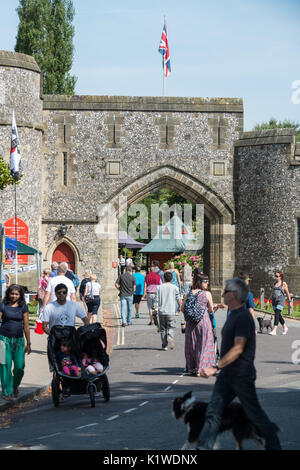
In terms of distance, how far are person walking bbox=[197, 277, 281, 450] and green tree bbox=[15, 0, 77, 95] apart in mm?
43076

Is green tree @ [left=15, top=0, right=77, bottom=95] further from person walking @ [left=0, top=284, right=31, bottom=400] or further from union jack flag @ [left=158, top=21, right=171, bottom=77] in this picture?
person walking @ [left=0, top=284, right=31, bottom=400]

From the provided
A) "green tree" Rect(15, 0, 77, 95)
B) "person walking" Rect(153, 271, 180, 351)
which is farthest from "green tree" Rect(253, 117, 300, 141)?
"person walking" Rect(153, 271, 180, 351)

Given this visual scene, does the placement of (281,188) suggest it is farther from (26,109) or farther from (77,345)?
(77,345)

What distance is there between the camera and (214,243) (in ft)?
102

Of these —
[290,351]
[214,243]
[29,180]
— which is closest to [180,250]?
[214,243]

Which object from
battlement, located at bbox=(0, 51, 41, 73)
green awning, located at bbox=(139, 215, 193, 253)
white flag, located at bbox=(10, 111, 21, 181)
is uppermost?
battlement, located at bbox=(0, 51, 41, 73)

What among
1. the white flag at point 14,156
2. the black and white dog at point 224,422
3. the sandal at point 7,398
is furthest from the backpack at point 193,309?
the white flag at point 14,156

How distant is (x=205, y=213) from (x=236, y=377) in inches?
968

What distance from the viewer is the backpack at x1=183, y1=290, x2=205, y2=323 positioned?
510 inches

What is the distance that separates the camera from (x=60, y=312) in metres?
11.2

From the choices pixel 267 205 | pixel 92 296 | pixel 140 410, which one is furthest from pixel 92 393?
pixel 267 205

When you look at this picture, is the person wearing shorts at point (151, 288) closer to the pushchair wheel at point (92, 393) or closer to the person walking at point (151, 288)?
the person walking at point (151, 288)

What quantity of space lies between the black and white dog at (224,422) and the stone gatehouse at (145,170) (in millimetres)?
23707

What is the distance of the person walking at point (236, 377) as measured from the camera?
256 inches
